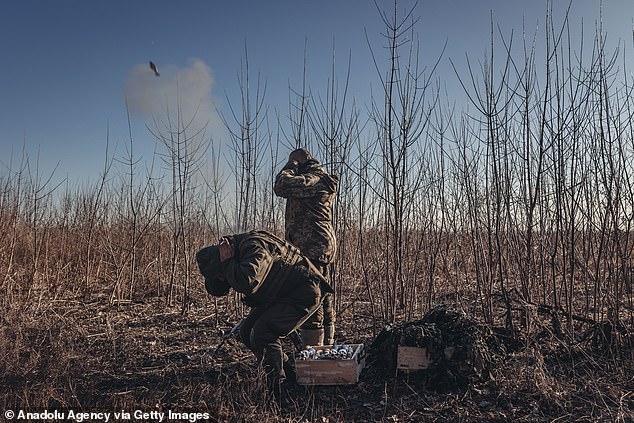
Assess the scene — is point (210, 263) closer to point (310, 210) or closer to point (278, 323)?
point (278, 323)

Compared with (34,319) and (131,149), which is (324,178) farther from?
(34,319)

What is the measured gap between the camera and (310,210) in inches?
152

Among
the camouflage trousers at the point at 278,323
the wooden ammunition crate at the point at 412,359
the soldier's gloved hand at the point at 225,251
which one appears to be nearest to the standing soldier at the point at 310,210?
the camouflage trousers at the point at 278,323

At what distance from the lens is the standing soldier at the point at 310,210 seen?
371cm

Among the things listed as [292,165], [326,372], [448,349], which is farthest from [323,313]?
[292,165]

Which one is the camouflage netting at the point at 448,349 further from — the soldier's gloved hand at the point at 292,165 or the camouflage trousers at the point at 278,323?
the soldier's gloved hand at the point at 292,165

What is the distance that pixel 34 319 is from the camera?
16.3 feet

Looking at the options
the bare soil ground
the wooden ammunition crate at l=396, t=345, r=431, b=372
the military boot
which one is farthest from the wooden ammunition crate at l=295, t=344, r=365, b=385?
the military boot

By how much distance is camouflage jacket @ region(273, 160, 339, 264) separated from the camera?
3.75 meters

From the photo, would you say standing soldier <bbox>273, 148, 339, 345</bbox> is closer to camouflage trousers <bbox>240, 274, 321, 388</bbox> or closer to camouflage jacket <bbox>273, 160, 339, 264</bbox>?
camouflage jacket <bbox>273, 160, 339, 264</bbox>

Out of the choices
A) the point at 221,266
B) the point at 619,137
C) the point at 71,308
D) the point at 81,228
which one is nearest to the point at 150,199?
the point at 81,228

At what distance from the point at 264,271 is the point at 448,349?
132 centimetres

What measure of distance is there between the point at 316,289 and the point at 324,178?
41.9 inches

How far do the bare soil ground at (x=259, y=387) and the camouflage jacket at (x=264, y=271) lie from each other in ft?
1.79
